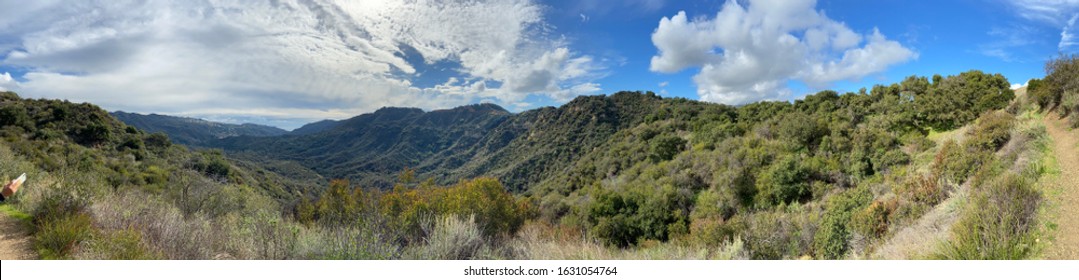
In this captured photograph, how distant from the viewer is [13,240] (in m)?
5.28

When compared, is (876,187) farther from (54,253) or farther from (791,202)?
(54,253)

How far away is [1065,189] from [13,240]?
1499cm

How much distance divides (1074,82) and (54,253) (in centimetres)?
1907

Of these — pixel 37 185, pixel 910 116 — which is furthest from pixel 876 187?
pixel 37 185

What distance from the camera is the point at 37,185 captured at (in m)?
7.49

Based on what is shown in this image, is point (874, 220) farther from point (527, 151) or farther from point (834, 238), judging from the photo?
point (527, 151)

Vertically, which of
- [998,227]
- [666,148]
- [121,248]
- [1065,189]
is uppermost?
[666,148]

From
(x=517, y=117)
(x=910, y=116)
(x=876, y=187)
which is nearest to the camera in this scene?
(x=876, y=187)

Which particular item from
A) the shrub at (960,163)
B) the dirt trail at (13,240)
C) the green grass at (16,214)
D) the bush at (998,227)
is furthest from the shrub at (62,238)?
the shrub at (960,163)

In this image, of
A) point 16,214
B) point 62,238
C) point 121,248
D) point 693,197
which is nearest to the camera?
point 121,248

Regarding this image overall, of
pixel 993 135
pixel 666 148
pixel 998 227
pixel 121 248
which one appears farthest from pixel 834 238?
pixel 666 148

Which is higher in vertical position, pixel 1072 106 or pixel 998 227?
pixel 1072 106

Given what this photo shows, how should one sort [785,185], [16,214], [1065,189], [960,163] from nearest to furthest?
[1065,189] → [16,214] → [960,163] → [785,185]

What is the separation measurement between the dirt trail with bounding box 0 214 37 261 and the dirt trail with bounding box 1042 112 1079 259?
12.1m
